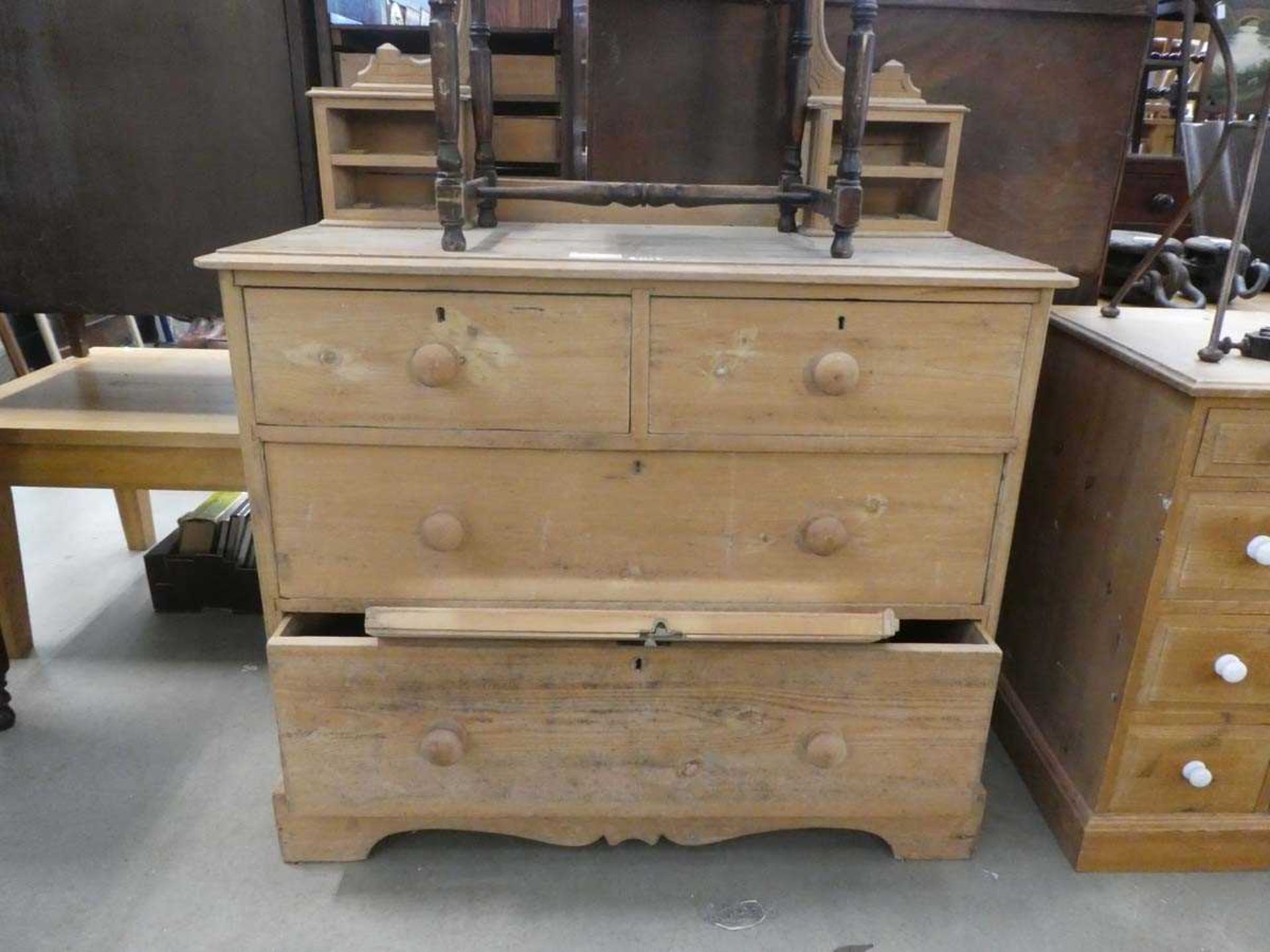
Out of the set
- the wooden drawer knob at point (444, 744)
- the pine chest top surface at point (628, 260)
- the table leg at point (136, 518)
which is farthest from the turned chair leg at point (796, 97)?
the table leg at point (136, 518)

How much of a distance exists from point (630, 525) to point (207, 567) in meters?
1.19

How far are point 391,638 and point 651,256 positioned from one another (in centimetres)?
58

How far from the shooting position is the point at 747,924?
1229mm

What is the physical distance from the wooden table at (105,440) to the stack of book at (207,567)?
0.82ft

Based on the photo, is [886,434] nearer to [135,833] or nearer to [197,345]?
[135,833]

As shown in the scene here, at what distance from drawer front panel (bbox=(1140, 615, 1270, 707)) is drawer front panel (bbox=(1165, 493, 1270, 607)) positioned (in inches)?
1.5

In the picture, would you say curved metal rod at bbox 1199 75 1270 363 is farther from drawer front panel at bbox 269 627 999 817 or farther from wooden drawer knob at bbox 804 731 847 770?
wooden drawer knob at bbox 804 731 847 770

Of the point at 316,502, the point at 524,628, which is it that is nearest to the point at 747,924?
the point at 524,628

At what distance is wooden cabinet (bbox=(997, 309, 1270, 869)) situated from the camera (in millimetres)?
1142

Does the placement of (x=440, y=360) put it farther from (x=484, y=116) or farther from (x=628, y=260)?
(x=484, y=116)

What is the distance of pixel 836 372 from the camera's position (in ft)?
3.56

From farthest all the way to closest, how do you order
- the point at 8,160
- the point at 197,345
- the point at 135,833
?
the point at 197,345, the point at 8,160, the point at 135,833

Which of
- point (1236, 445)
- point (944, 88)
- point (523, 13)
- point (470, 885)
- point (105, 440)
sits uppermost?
point (523, 13)

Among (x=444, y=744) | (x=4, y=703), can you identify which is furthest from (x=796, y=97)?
(x=4, y=703)
